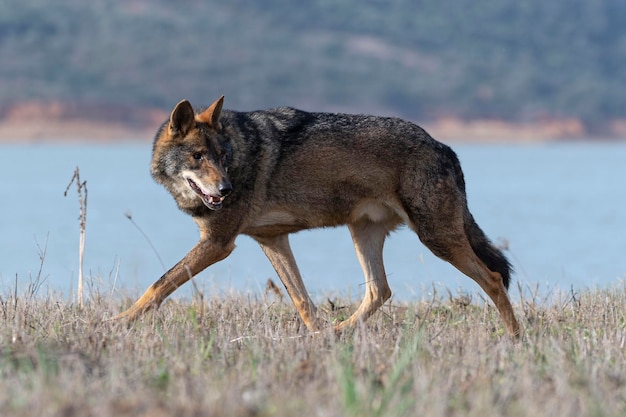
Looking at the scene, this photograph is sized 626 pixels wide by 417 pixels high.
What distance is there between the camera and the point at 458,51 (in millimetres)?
109625

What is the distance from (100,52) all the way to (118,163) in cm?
2749

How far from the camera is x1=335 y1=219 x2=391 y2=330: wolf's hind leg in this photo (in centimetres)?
822

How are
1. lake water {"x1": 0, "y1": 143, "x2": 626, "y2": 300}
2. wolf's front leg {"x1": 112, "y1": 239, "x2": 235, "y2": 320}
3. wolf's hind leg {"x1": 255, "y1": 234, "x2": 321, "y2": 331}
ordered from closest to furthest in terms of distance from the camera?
wolf's front leg {"x1": 112, "y1": 239, "x2": 235, "y2": 320} < wolf's hind leg {"x1": 255, "y1": 234, "x2": 321, "y2": 331} < lake water {"x1": 0, "y1": 143, "x2": 626, "y2": 300}

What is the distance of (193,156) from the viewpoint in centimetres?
741

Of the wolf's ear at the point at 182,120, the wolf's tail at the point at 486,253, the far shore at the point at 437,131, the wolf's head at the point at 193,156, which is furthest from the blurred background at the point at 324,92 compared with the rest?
the wolf's ear at the point at 182,120

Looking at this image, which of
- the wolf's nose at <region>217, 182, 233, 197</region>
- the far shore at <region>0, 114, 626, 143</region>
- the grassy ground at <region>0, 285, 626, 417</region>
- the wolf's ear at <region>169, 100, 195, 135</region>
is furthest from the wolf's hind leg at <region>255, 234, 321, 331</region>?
the far shore at <region>0, 114, 626, 143</region>

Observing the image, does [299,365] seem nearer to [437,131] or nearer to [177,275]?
[177,275]

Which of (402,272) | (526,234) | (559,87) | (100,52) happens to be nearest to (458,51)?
(559,87)

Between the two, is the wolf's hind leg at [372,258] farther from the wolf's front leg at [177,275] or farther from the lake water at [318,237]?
the wolf's front leg at [177,275]

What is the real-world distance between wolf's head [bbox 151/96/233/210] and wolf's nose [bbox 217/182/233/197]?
0.03 m

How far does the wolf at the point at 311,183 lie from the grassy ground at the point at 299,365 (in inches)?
17.3

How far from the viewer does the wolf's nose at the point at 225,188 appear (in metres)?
7.15

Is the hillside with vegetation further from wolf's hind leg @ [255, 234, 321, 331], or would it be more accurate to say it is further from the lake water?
wolf's hind leg @ [255, 234, 321, 331]

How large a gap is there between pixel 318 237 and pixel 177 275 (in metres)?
21.1
